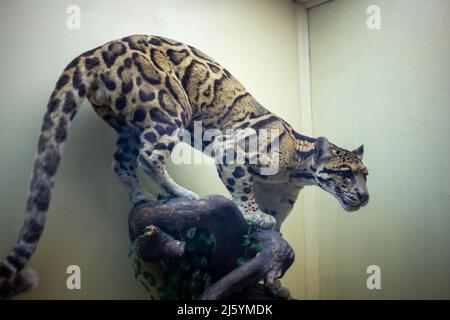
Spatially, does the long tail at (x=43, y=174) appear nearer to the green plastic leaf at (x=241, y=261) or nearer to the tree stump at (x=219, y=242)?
the tree stump at (x=219, y=242)

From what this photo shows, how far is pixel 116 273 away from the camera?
7.76ft

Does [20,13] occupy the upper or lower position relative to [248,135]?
upper

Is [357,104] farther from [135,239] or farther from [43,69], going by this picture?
[43,69]

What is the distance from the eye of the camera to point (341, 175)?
244cm

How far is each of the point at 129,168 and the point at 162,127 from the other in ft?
1.05

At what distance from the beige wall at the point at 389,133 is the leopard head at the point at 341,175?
0.45 metres

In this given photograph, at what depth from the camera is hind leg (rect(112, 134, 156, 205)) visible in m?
2.37

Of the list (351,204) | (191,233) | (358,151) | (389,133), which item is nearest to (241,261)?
(191,233)

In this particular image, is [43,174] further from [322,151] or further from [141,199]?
[322,151]

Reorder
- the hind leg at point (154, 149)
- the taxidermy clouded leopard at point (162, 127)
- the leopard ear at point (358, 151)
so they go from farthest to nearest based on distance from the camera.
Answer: the leopard ear at point (358, 151)
the hind leg at point (154, 149)
the taxidermy clouded leopard at point (162, 127)

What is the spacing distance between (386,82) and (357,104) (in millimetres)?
212

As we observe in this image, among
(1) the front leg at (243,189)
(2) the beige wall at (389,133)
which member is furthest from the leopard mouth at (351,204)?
(2) the beige wall at (389,133)

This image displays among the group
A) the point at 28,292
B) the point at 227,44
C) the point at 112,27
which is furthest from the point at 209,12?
the point at 28,292

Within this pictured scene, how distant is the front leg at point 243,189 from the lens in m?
2.38
